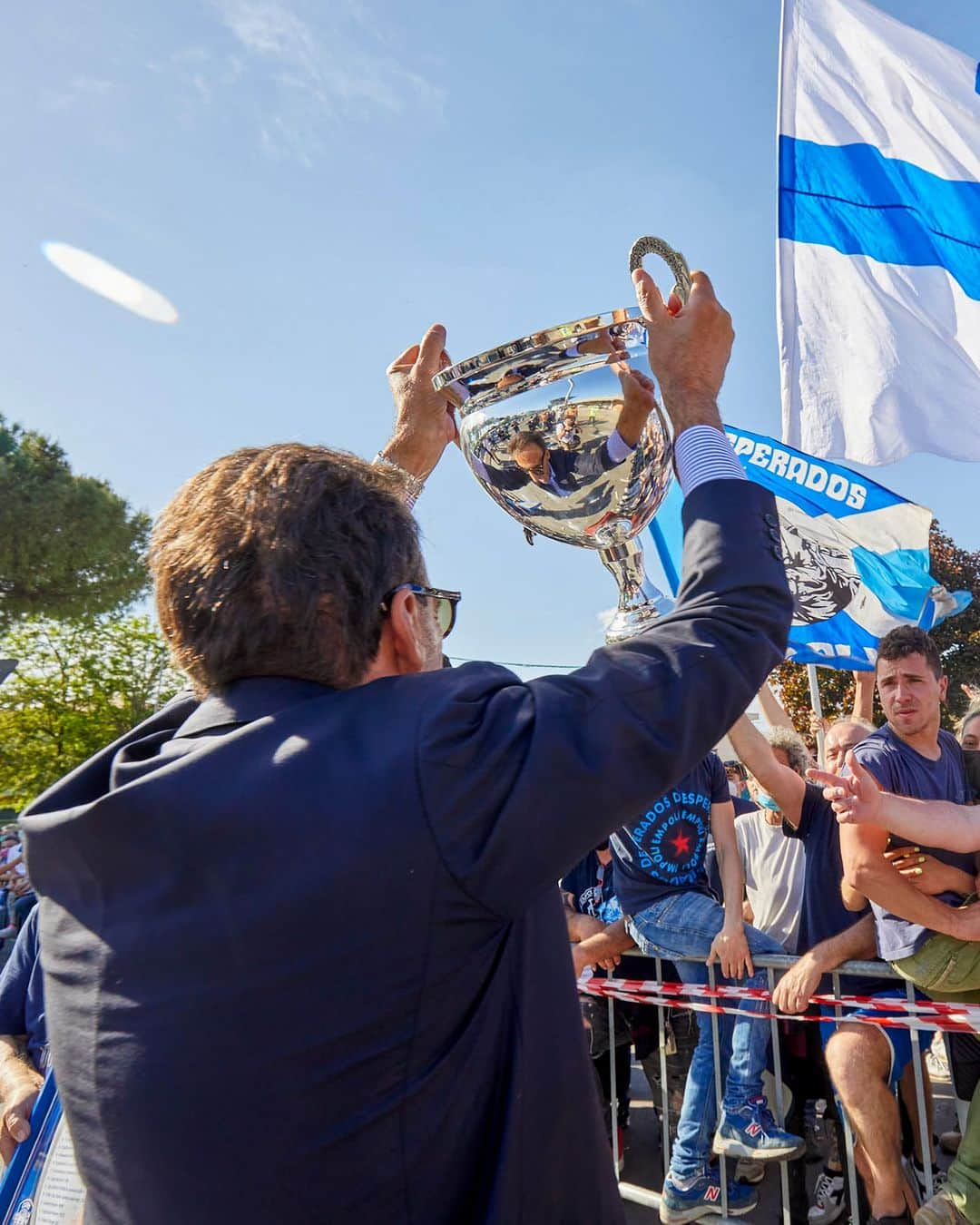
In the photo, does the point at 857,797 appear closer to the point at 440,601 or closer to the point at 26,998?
the point at 440,601

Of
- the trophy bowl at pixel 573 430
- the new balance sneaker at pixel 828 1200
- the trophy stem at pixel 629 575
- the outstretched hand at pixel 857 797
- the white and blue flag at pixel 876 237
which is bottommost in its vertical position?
the new balance sneaker at pixel 828 1200

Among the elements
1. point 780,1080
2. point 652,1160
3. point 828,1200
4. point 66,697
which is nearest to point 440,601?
point 780,1080

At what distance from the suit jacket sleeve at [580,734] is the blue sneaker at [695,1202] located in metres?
3.39

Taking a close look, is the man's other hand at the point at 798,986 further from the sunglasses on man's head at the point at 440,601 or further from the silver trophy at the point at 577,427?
the sunglasses on man's head at the point at 440,601

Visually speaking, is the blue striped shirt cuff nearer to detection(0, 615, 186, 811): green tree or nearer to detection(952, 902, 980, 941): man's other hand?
detection(952, 902, 980, 941): man's other hand

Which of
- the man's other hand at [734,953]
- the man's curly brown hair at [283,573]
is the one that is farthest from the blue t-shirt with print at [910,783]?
the man's curly brown hair at [283,573]

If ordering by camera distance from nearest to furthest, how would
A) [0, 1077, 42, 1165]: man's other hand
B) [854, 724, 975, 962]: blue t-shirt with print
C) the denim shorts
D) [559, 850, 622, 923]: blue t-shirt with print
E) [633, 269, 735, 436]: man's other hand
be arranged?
[633, 269, 735, 436]: man's other hand < [0, 1077, 42, 1165]: man's other hand < [854, 724, 975, 962]: blue t-shirt with print < the denim shorts < [559, 850, 622, 923]: blue t-shirt with print

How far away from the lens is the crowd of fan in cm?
337

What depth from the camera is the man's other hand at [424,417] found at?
1.95 m

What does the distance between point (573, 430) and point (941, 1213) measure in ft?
9.56

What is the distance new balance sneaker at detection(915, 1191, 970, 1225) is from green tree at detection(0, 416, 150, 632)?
22569 millimetres

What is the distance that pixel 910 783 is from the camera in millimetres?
3600

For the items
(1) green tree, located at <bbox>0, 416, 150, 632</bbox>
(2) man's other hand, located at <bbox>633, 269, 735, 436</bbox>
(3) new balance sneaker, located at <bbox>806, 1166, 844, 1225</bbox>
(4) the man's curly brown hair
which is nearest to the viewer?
(4) the man's curly brown hair

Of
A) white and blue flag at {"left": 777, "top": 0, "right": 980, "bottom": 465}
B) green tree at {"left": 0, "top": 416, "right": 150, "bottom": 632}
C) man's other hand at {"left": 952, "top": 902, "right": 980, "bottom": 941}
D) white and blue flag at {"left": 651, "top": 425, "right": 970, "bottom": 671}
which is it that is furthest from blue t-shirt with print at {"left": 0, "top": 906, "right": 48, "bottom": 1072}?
green tree at {"left": 0, "top": 416, "right": 150, "bottom": 632}
